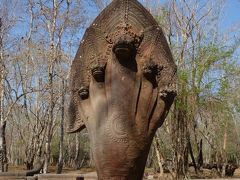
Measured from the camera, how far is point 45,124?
90.4ft

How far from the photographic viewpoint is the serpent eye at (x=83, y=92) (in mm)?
4855

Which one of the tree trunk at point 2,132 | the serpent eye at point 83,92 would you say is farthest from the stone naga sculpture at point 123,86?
the tree trunk at point 2,132

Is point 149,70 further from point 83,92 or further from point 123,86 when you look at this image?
point 83,92

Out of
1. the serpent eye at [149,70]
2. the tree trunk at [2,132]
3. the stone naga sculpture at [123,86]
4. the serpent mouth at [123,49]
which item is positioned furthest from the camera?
the tree trunk at [2,132]

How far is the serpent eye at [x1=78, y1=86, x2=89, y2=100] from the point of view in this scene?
4855 millimetres

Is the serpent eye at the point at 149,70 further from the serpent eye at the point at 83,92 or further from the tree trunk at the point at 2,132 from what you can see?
the tree trunk at the point at 2,132

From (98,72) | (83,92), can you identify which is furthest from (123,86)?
(83,92)

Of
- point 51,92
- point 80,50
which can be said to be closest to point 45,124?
point 51,92

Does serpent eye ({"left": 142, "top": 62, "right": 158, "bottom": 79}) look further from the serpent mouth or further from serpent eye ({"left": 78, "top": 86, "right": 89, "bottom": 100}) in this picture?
serpent eye ({"left": 78, "top": 86, "right": 89, "bottom": 100})

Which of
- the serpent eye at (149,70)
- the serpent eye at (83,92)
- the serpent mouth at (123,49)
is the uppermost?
the serpent mouth at (123,49)

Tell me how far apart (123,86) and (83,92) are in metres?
0.60

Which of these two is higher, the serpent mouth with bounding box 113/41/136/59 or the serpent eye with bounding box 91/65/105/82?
the serpent mouth with bounding box 113/41/136/59

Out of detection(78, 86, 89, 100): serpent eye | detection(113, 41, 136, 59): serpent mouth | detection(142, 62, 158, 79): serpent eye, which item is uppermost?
detection(113, 41, 136, 59): serpent mouth

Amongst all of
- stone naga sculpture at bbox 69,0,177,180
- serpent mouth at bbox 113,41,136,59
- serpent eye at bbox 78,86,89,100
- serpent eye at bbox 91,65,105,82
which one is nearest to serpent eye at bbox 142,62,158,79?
stone naga sculpture at bbox 69,0,177,180
